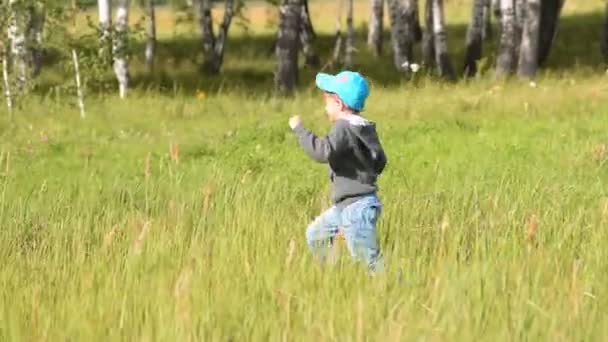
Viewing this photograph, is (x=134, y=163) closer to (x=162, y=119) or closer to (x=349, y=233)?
(x=162, y=119)

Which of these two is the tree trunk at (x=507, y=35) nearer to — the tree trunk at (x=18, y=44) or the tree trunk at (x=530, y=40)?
the tree trunk at (x=530, y=40)

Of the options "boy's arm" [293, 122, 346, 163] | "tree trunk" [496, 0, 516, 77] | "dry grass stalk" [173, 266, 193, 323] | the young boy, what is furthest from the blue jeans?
"tree trunk" [496, 0, 516, 77]

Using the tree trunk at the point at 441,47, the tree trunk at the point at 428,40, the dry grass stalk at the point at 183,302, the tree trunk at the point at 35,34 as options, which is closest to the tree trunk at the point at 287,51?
the tree trunk at the point at 35,34

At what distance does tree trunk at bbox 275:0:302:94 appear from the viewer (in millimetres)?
19172

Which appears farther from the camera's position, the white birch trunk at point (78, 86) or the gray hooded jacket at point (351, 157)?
the white birch trunk at point (78, 86)

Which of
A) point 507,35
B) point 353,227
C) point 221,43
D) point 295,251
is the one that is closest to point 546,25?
point 507,35

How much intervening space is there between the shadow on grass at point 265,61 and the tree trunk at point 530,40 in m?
0.80

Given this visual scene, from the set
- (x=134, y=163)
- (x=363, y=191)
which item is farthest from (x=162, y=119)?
(x=363, y=191)

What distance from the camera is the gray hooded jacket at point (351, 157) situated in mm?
5438

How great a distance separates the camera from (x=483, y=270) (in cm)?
427

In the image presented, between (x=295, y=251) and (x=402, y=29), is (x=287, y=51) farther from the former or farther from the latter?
(x=295, y=251)

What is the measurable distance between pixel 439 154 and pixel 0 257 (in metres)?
6.80

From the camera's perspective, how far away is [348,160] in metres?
5.62

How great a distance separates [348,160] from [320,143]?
11.4 inches
